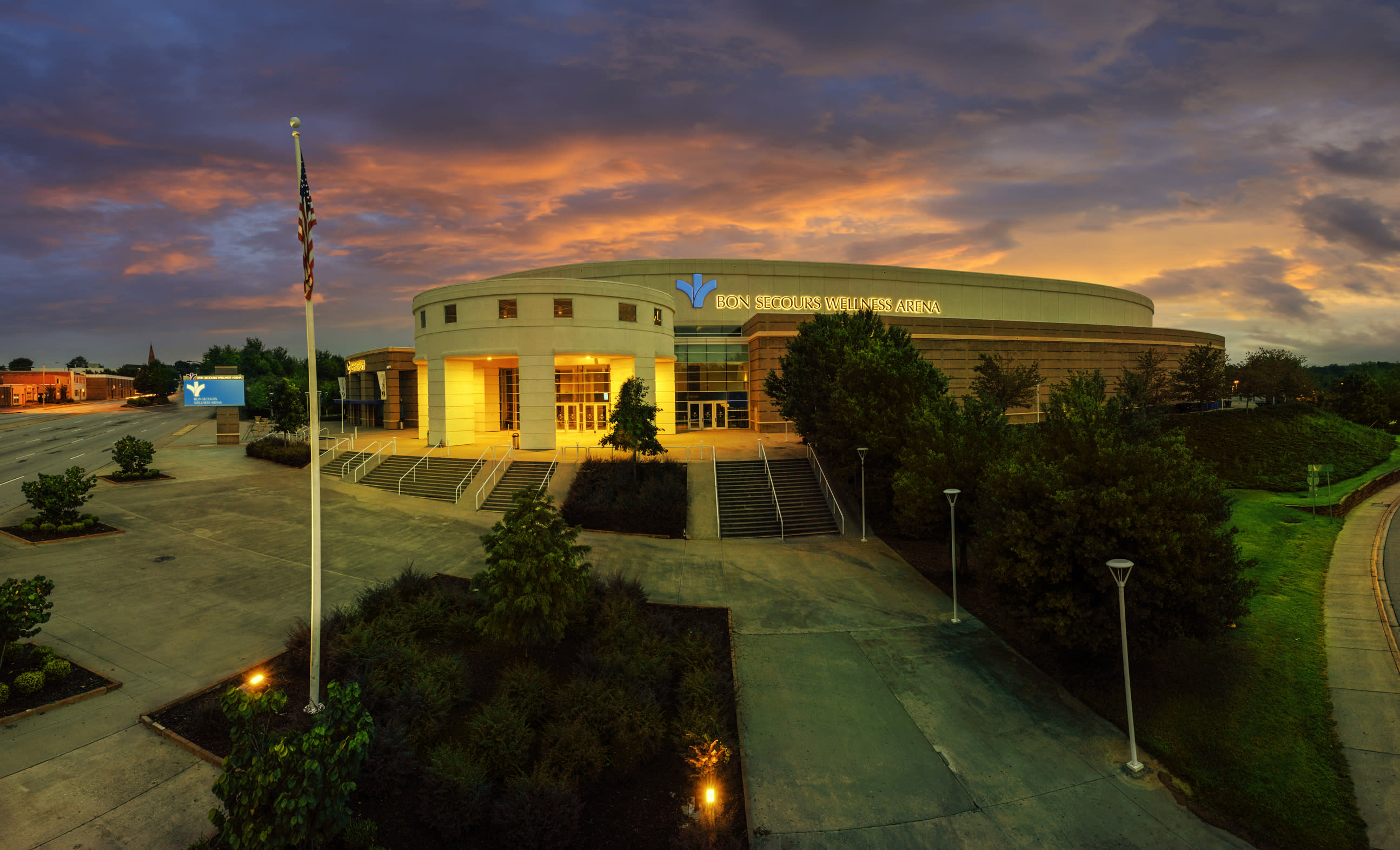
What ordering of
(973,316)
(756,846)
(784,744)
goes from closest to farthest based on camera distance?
(756,846), (784,744), (973,316)

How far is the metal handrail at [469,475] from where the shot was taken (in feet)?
84.9

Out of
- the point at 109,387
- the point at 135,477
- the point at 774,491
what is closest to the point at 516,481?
the point at 774,491

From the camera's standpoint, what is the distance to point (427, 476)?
28.3m

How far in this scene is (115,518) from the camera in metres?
21.4

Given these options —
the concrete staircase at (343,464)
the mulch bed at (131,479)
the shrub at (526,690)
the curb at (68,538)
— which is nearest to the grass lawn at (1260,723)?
the shrub at (526,690)

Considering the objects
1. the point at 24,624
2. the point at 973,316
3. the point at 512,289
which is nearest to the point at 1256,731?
the point at 24,624

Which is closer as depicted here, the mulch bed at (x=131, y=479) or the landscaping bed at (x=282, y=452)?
the mulch bed at (x=131, y=479)

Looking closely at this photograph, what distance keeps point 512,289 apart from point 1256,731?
3328 centimetres

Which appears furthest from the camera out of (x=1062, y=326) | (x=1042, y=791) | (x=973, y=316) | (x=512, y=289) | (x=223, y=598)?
(x=973, y=316)

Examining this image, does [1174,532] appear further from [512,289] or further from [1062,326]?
[1062,326]

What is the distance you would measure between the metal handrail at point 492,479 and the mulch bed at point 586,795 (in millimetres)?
13752

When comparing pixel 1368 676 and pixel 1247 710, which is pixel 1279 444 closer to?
pixel 1368 676

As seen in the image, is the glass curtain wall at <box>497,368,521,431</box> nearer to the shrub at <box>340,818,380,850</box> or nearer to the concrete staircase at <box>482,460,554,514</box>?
the concrete staircase at <box>482,460,554,514</box>

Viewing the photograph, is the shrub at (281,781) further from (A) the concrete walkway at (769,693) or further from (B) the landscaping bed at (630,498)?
(B) the landscaping bed at (630,498)
